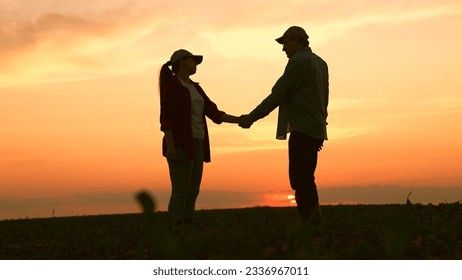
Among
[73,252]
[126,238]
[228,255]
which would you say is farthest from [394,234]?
[126,238]

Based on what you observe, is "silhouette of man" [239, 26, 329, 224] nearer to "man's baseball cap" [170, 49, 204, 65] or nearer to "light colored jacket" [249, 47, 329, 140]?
"light colored jacket" [249, 47, 329, 140]

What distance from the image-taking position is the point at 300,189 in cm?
743

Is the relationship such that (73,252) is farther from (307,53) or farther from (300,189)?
(307,53)

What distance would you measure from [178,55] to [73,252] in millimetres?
3358

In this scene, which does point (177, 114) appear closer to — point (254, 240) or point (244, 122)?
point (244, 122)

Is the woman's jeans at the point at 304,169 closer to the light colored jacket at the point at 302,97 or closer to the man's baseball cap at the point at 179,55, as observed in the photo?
the light colored jacket at the point at 302,97

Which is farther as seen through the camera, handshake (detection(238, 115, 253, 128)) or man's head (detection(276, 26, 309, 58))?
handshake (detection(238, 115, 253, 128))

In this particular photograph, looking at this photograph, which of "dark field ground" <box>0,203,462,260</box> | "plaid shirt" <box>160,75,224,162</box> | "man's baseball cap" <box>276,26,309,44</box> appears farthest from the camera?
"plaid shirt" <box>160,75,224,162</box>

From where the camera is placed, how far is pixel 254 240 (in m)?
6.09

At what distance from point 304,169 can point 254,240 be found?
1.56 meters

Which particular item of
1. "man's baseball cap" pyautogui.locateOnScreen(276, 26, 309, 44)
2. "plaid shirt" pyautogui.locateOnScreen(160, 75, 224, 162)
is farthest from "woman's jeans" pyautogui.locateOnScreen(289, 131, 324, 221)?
"plaid shirt" pyautogui.locateOnScreen(160, 75, 224, 162)

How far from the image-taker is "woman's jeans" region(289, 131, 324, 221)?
290 inches

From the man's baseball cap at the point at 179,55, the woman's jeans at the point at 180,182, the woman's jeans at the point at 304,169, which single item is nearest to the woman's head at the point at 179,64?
the man's baseball cap at the point at 179,55
